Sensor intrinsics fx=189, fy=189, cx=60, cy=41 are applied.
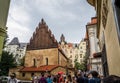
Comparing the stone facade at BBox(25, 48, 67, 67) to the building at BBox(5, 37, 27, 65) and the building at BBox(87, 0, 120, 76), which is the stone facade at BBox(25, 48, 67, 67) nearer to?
the building at BBox(87, 0, 120, 76)

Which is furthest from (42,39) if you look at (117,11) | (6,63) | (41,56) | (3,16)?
(117,11)

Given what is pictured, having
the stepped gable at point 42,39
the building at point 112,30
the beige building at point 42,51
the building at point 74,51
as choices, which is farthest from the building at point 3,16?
the building at point 74,51

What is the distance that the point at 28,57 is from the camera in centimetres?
5288

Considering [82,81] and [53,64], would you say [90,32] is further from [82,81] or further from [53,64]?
[53,64]

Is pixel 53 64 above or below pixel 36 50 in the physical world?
below

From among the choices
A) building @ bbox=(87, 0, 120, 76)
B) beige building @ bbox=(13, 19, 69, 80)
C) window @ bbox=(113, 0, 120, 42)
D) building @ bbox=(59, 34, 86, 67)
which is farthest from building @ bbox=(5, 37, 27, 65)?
window @ bbox=(113, 0, 120, 42)

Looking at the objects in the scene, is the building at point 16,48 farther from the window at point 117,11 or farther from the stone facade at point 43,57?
the window at point 117,11

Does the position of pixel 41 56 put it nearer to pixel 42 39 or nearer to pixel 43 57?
pixel 43 57

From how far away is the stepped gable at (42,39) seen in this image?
5225 centimetres

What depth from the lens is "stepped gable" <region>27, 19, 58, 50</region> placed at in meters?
52.2

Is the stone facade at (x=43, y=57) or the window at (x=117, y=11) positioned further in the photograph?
the stone facade at (x=43, y=57)

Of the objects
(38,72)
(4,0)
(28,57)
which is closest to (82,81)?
(4,0)

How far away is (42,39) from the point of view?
53.4 m

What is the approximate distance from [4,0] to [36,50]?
47212 millimetres
